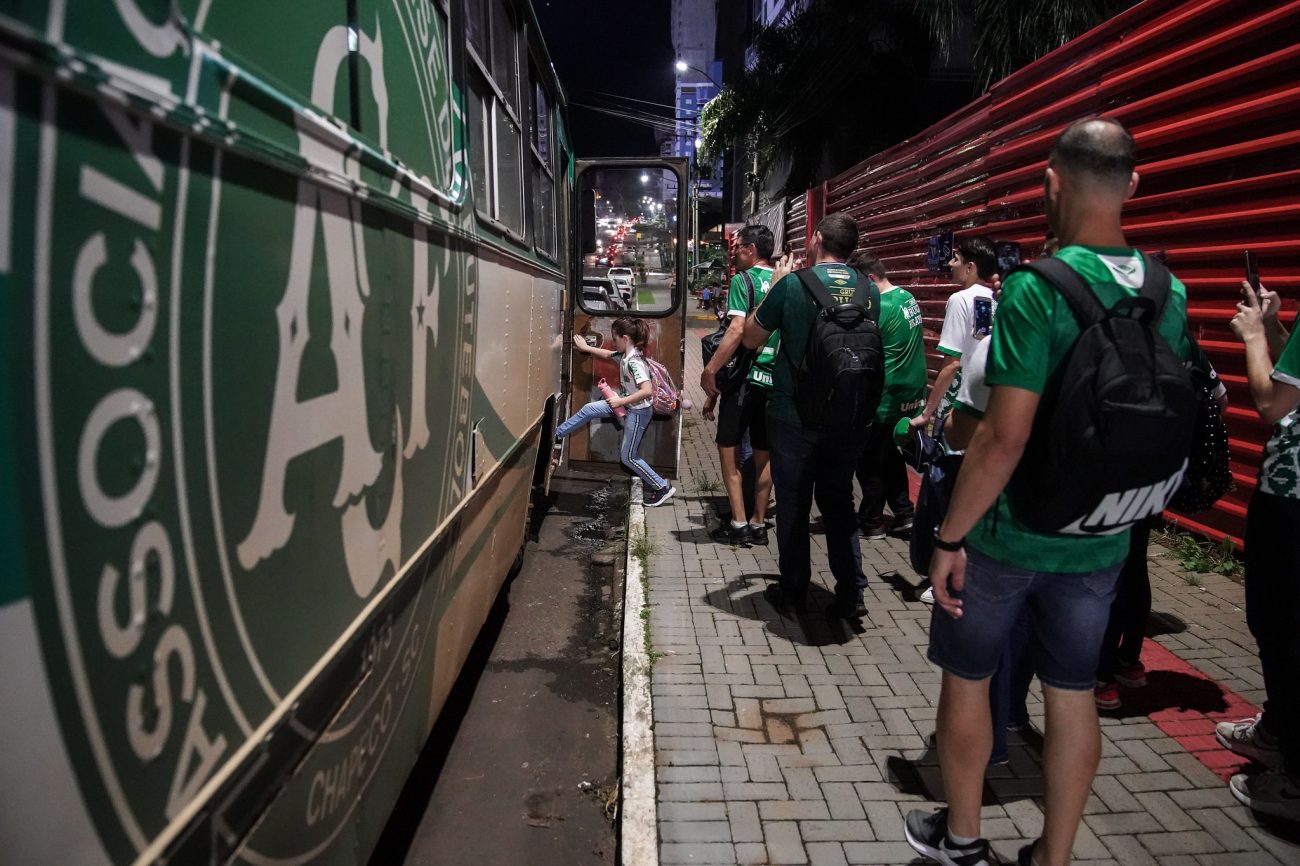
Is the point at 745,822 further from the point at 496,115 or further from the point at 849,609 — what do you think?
the point at 496,115

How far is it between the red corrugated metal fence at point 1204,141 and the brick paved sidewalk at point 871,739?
1.60 m

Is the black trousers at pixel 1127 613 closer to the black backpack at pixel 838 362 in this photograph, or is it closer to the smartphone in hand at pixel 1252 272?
the smartphone in hand at pixel 1252 272

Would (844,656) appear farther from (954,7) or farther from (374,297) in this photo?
(954,7)

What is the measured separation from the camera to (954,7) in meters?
12.3

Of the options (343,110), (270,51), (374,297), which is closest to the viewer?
(270,51)

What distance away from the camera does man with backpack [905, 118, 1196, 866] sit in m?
2.02

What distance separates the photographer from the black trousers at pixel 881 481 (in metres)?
5.70

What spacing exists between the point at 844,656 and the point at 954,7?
1137 centimetres

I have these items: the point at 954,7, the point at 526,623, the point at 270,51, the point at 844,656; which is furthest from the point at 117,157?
the point at 954,7

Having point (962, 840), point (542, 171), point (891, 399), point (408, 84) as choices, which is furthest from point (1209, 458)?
point (542, 171)

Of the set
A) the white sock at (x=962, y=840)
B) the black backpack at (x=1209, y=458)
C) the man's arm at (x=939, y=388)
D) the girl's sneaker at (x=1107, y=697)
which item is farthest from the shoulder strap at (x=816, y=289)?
the white sock at (x=962, y=840)

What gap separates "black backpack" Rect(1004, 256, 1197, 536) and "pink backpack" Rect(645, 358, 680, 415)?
4607 millimetres

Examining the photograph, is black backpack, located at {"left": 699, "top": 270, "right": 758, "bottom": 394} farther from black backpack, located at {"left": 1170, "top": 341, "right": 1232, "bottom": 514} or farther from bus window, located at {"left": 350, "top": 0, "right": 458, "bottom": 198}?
bus window, located at {"left": 350, "top": 0, "right": 458, "bottom": 198}

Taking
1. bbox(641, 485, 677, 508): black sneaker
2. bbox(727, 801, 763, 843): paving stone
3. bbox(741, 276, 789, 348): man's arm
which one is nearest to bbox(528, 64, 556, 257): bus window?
bbox(741, 276, 789, 348): man's arm
